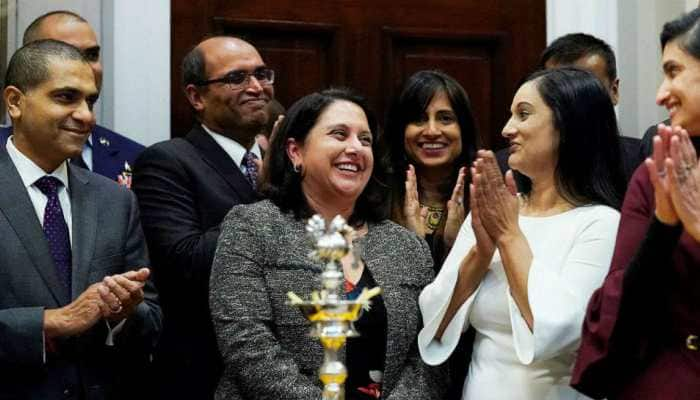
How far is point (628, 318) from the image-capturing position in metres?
2.88

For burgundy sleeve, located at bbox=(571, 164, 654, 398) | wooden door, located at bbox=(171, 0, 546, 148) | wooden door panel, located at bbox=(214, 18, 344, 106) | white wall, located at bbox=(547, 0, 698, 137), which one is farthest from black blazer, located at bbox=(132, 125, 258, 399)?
white wall, located at bbox=(547, 0, 698, 137)

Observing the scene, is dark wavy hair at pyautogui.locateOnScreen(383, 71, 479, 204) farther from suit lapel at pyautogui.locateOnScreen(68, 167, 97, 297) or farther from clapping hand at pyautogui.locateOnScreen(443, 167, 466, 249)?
suit lapel at pyautogui.locateOnScreen(68, 167, 97, 297)

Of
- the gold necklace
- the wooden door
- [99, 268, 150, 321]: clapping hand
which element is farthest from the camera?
the wooden door

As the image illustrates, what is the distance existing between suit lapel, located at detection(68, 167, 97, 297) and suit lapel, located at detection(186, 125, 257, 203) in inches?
18.5

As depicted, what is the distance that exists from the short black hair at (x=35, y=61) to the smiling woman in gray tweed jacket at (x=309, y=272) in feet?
2.14

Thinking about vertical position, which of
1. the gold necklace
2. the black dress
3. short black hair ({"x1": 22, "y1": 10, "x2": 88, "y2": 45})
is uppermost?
short black hair ({"x1": 22, "y1": 10, "x2": 88, "y2": 45})

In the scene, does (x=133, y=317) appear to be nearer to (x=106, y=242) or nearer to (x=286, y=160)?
(x=106, y=242)

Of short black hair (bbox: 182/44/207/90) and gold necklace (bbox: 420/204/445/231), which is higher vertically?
short black hair (bbox: 182/44/207/90)

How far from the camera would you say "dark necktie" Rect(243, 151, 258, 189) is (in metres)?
4.13

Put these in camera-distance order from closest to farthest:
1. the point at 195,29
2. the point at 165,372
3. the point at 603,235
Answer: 1. the point at 603,235
2. the point at 165,372
3. the point at 195,29

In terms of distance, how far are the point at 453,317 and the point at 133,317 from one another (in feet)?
2.87

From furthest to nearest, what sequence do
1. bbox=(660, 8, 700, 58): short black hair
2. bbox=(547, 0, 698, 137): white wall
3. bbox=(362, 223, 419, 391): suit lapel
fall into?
1. bbox=(547, 0, 698, 137): white wall
2. bbox=(362, 223, 419, 391): suit lapel
3. bbox=(660, 8, 700, 58): short black hair

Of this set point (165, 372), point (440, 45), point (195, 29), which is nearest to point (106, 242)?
point (165, 372)

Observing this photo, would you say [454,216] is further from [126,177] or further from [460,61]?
[460,61]
